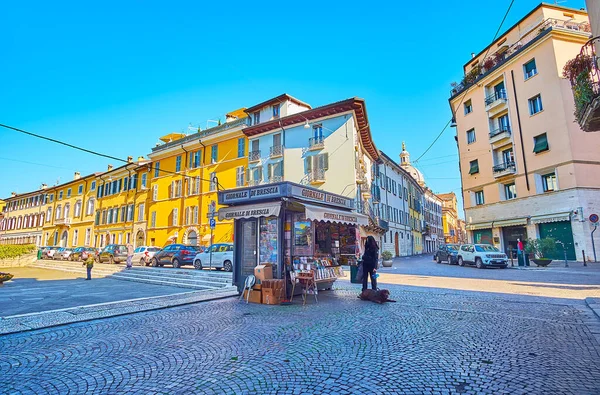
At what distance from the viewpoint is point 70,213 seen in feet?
168

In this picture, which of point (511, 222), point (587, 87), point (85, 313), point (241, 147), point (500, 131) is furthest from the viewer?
point (241, 147)

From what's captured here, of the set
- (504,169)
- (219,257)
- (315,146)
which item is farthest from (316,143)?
(504,169)

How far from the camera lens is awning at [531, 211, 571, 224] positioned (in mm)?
21969

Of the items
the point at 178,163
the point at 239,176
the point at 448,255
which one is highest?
the point at 178,163

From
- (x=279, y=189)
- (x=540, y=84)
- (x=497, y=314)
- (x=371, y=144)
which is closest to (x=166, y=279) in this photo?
(x=279, y=189)

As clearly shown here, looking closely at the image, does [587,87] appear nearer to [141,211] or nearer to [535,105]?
[535,105]

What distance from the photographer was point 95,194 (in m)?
47.3

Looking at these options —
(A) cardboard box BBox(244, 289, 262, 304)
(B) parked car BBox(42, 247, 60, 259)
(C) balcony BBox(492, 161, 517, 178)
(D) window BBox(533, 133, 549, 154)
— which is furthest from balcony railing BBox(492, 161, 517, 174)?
(B) parked car BBox(42, 247, 60, 259)

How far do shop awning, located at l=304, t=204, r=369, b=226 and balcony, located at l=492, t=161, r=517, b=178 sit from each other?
21.6 metres

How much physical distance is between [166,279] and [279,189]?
9678mm

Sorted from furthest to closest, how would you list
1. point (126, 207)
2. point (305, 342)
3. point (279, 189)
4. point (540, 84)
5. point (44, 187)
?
point (44, 187) < point (126, 207) < point (540, 84) < point (279, 189) < point (305, 342)

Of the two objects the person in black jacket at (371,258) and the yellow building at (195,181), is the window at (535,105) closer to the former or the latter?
the person in black jacket at (371,258)

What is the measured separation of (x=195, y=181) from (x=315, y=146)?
14.7m

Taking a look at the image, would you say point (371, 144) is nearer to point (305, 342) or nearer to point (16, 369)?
point (305, 342)
